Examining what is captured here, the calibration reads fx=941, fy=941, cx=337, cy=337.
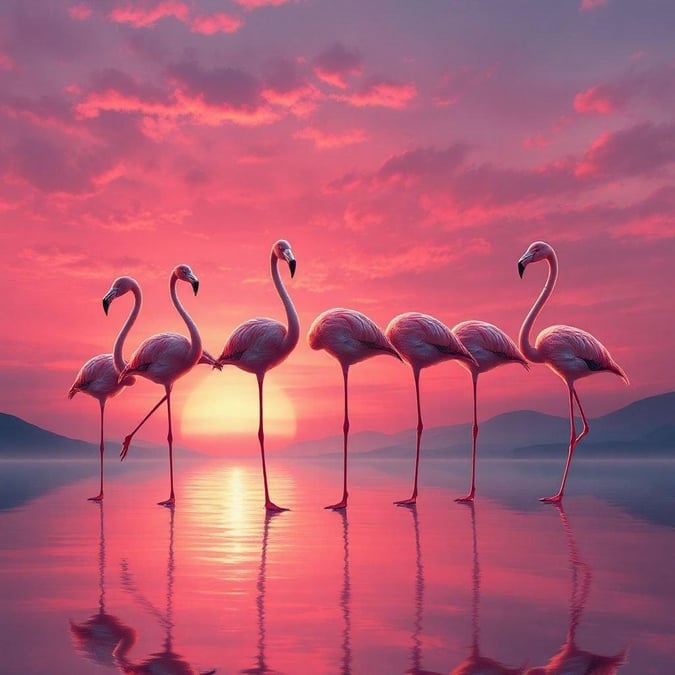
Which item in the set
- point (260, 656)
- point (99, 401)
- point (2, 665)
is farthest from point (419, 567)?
point (99, 401)

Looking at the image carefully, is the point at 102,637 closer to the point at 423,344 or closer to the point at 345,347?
the point at 345,347

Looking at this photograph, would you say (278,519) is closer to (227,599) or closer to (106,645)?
(227,599)

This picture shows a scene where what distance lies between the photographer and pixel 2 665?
6.15m

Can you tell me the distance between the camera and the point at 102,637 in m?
6.77

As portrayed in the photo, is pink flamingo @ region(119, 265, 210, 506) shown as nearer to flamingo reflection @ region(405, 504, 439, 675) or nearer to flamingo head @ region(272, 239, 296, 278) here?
flamingo head @ region(272, 239, 296, 278)

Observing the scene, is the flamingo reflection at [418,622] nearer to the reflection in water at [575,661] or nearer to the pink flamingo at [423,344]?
the reflection in water at [575,661]

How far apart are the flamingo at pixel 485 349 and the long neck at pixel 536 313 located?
172mm

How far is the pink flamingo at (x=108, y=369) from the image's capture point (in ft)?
63.5

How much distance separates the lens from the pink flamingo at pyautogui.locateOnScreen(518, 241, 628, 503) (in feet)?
59.4

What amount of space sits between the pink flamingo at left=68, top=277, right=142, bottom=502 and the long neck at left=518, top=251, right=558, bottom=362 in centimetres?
788

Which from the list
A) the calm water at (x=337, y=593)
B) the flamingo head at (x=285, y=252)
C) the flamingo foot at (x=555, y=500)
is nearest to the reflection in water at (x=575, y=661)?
the calm water at (x=337, y=593)

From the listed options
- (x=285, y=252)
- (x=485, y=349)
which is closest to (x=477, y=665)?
(x=285, y=252)

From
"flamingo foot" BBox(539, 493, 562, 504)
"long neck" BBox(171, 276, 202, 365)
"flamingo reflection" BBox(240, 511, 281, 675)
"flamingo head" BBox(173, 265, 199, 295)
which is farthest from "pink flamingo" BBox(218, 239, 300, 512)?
"flamingo foot" BBox(539, 493, 562, 504)

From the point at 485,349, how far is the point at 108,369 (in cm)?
801
